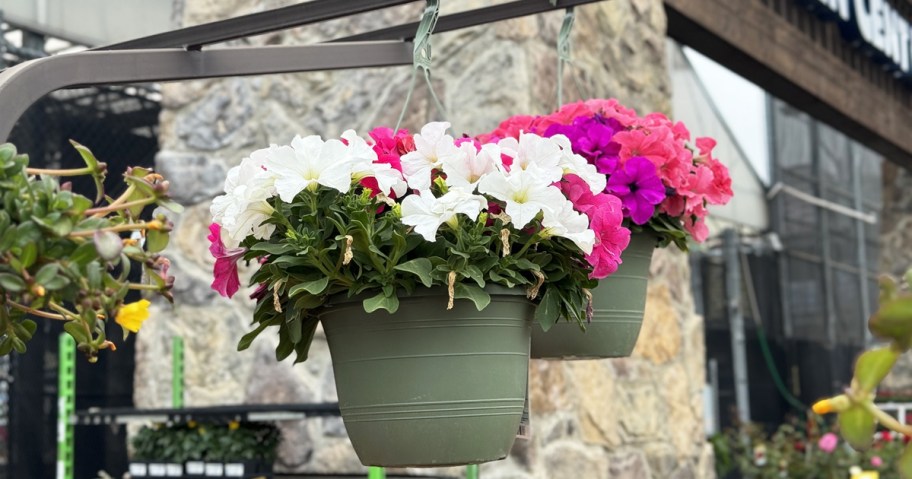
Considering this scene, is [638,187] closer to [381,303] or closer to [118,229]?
[381,303]

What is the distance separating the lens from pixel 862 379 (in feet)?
1.75

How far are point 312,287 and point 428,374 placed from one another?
169mm

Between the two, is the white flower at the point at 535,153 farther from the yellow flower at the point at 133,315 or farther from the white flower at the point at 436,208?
the yellow flower at the point at 133,315

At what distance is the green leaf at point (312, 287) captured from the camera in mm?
1154

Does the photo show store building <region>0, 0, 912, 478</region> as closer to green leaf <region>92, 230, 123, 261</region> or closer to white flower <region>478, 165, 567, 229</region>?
white flower <region>478, 165, 567, 229</region>

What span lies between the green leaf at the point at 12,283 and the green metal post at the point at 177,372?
8.01 ft

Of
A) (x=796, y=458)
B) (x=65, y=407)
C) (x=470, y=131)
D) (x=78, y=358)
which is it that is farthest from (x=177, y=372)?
(x=796, y=458)

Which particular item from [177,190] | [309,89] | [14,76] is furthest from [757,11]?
[14,76]

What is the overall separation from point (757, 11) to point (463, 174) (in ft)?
10.6

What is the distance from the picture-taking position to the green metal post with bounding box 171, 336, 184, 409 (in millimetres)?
3180

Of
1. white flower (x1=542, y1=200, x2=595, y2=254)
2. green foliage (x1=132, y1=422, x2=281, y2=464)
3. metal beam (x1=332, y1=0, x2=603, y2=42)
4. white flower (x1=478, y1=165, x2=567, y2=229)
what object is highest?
metal beam (x1=332, y1=0, x2=603, y2=42)

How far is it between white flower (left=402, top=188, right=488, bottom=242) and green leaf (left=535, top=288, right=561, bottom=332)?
150mm

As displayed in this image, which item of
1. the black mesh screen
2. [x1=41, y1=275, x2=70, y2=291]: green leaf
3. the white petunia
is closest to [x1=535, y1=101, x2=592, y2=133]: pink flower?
the white petunia

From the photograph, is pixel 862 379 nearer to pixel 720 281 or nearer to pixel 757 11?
pixel 757 11
